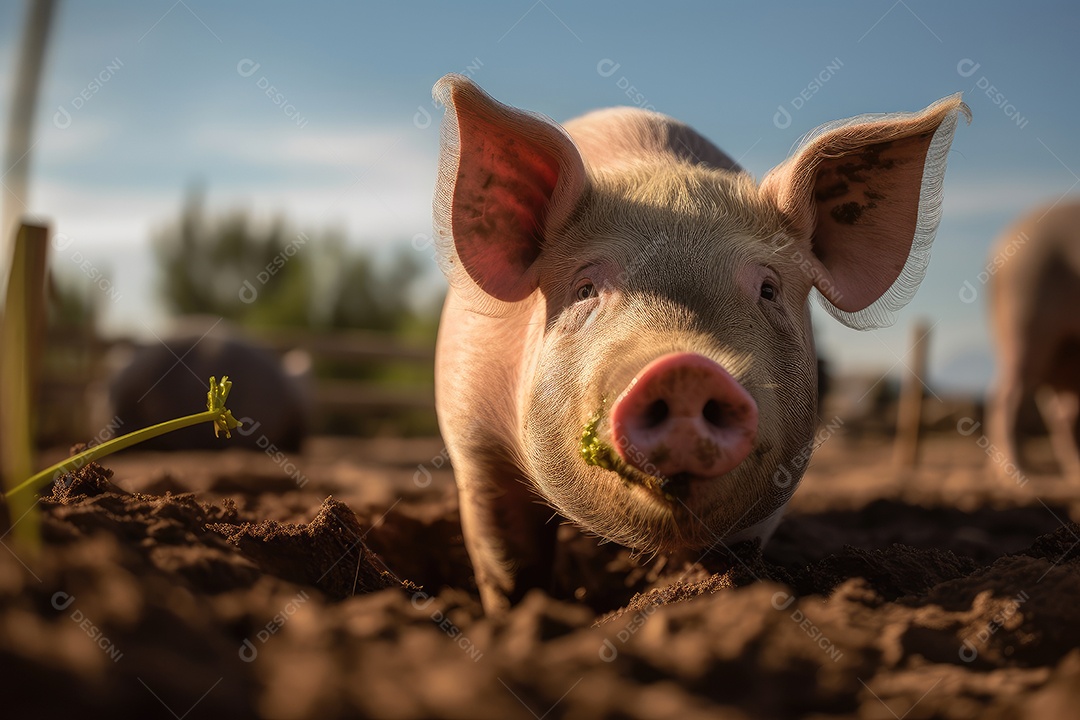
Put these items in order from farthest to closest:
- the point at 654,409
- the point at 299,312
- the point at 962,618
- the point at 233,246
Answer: the point at 233,246 → the point at 299,312 → the point at 654,409 → the point at 962,618

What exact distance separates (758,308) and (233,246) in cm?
3135

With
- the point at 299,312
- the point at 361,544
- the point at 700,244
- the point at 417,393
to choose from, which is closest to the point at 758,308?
the point at 700,244

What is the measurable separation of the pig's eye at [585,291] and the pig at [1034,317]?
22.3ft

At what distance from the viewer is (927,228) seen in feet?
9.58

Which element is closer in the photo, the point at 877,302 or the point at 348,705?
the point at 348,705

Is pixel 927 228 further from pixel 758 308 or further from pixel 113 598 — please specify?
pixel 113 598

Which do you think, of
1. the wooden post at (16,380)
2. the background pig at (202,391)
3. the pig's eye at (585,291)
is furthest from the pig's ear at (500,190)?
the background pig at (202,391)

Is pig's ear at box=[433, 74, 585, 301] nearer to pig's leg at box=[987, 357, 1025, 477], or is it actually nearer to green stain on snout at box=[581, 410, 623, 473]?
green stain on snout at box=[581, 410, 623, 473]

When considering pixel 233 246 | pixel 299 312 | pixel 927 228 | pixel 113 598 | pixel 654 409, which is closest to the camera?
pixel 113 598

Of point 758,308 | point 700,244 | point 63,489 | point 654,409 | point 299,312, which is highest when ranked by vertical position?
point 700,244

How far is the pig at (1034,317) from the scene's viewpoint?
26.9 feet

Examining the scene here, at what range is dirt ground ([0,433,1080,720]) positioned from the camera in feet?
3.69

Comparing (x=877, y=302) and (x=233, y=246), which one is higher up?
(x=877, y=302)

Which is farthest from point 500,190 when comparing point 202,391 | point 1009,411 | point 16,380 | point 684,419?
point 1009,411
